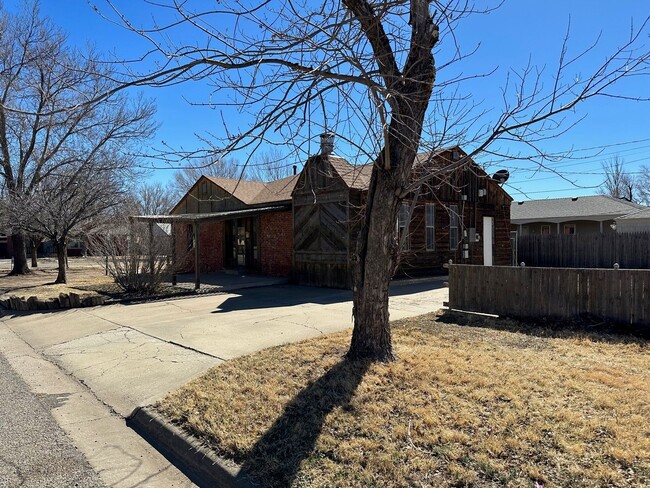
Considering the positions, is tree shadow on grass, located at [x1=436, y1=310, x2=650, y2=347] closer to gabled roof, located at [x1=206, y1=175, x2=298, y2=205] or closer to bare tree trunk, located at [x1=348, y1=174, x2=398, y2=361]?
bare tree trunk, located at [x1=348, y1=174, x2=398, y2=361]

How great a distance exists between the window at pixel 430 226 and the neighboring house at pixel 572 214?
612 inches

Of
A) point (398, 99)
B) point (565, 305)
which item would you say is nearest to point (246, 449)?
point (398, 99)

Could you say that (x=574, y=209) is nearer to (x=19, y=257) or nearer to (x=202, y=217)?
(x=202, y=217)

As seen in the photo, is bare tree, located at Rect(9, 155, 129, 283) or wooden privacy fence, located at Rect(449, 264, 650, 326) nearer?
wooden privacy fence, located at Rect(449, 264, 650, 326)

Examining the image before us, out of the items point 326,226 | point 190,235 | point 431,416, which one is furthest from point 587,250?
point 190,235

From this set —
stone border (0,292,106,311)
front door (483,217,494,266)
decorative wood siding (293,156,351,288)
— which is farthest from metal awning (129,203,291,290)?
front door (483,217,494,266)

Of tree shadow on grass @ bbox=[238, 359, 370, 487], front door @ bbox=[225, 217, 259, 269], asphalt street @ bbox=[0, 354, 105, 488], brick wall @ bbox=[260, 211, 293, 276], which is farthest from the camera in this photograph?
front door @ bbox=[225, 217, 259, 269]

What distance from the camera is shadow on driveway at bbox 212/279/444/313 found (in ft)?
38.1

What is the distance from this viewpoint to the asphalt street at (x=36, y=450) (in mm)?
3363

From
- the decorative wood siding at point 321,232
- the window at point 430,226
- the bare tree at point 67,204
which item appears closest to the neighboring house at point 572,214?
the window at point 430,226

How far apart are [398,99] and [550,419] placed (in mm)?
3607

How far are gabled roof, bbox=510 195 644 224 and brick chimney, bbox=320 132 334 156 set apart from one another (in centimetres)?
3032

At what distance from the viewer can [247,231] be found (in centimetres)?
1994

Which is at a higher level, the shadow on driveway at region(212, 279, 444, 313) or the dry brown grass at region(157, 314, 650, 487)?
the shadow on driveway at region(212, 279, 444, 313)
